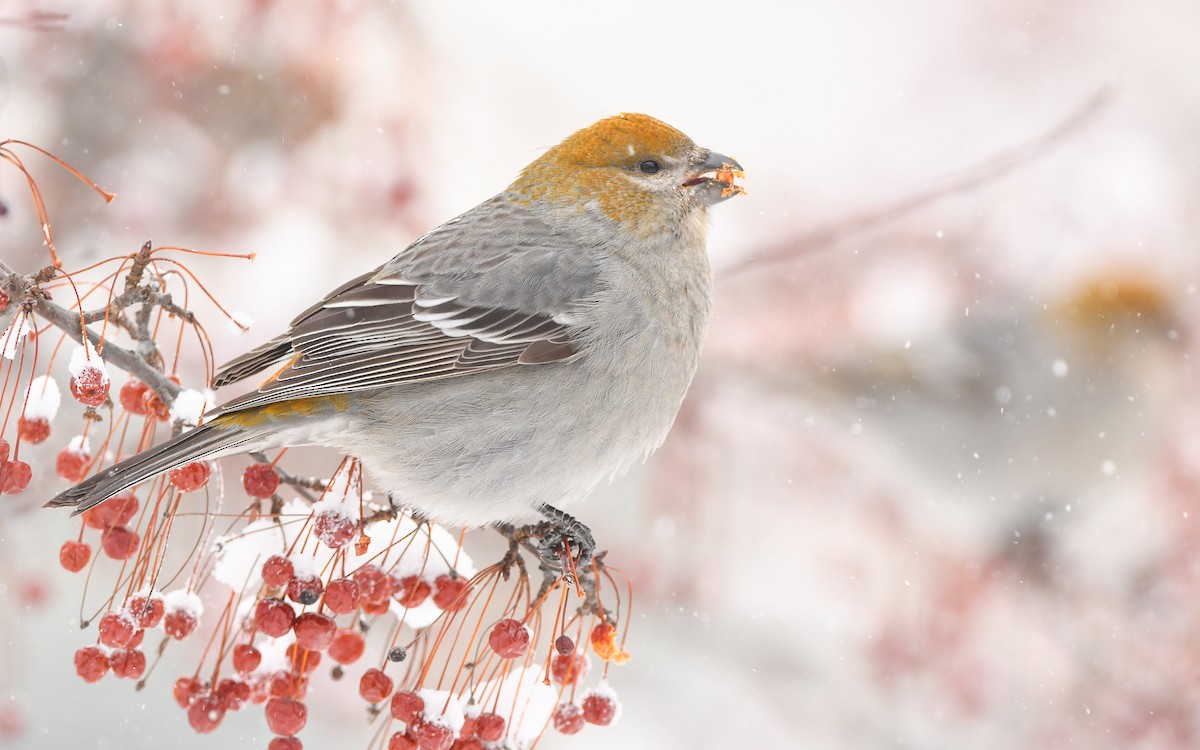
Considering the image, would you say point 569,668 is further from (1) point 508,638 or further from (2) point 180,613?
(2) point 180,613

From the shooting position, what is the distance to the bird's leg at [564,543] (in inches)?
96.7

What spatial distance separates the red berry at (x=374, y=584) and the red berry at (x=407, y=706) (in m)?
0.24

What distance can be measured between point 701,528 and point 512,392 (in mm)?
2698

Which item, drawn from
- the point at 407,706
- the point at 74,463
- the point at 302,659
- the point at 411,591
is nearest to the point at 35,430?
the point at 74,463

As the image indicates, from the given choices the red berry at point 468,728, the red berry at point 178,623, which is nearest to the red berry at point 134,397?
the red berry at point 178,623

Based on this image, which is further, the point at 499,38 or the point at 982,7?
the point at 982,7

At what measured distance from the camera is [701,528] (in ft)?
17.5

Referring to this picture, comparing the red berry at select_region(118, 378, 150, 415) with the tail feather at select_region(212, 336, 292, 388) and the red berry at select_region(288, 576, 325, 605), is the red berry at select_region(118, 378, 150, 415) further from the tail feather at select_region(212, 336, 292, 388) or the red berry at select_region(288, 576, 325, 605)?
the red berry at select_region(288, 576, 325, 605)

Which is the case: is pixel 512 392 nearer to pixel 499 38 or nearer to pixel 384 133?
pixel 384 133

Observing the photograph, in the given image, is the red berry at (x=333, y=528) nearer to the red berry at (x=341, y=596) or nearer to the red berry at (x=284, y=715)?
the red berry at (x=341, y=596)

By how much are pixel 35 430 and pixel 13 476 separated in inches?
11.5

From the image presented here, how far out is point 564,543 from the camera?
2.47 metres

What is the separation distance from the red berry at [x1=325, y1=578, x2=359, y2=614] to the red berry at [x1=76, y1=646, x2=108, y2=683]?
513mm

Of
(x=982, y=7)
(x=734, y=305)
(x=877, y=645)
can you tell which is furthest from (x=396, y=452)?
(x=982, y=7)
